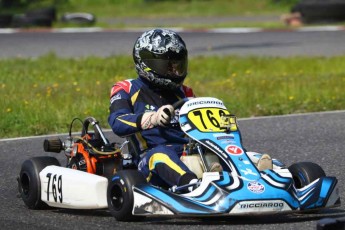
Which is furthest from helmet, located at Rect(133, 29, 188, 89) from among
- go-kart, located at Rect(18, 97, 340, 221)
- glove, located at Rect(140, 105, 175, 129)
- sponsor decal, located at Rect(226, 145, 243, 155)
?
sponsor decal, located at Rect(226, 145, 243, 155)

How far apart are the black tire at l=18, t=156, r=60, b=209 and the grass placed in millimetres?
A: 3310

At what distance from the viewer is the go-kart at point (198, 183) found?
17.5 feet

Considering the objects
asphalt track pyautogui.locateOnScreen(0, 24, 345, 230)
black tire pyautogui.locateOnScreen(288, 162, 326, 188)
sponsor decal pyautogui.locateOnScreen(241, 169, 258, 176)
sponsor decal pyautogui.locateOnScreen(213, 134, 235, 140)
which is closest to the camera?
sponsor decal pyautogui.locateOnScreen(241, 169, 258, 176)

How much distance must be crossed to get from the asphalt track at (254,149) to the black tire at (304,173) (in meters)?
0.20

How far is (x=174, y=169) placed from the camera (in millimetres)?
5617

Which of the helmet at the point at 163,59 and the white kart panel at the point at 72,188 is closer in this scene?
the white kart panel at the point at 72,188

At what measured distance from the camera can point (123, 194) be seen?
550cm

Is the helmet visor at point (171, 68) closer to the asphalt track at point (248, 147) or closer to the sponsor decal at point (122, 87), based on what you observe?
the sponsor decal at point (122, 87)

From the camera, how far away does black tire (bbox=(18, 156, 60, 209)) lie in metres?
6.19

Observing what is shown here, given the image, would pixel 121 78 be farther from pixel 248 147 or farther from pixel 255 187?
pixel 255 187

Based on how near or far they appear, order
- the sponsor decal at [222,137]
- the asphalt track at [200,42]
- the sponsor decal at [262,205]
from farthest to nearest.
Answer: the asphalt track at [200,42], the sponsor decal at [222,137], the sponsor decal at [262,205]

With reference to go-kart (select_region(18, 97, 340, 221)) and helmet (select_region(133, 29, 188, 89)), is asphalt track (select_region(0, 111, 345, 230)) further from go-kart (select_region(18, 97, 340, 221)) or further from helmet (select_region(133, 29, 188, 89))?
helmet (select_region(133, 29, 188, 89))

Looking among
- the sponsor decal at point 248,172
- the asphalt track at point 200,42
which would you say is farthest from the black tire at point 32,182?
the asphalt track at point 200,42

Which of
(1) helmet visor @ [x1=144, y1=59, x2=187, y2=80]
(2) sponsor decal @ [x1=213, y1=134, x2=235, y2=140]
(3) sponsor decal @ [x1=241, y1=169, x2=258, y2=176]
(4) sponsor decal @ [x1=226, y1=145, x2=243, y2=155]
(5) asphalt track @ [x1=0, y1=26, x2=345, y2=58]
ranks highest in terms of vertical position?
(1) helmet visor @ [x1=144, y1=59, x2=187, y2=80]
